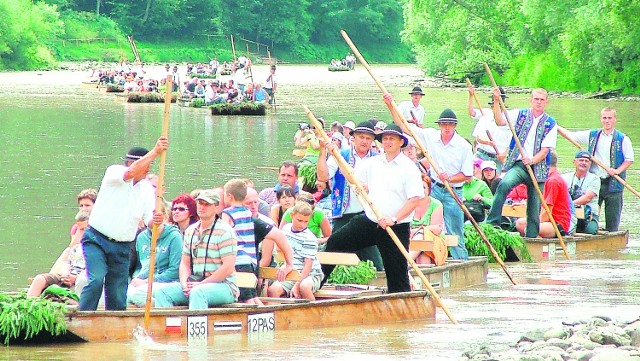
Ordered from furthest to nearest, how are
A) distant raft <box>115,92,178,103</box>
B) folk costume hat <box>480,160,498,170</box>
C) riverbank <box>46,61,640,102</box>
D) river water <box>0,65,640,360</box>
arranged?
1. riverbank <box>46,61,640,102</box>
2. distant raft <box>115,92,178,103</box>
3. folk costume hat <box>480,160,498,170</box>
4. river water <box>0,65,640,360</box>

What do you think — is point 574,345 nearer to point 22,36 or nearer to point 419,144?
point 419,144

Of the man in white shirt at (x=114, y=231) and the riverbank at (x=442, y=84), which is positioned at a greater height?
the riverbank at (x=442, y=84)

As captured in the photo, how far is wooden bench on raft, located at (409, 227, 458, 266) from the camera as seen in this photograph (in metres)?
13.6

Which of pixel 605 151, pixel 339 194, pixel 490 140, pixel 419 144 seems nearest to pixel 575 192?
pixel 605 151

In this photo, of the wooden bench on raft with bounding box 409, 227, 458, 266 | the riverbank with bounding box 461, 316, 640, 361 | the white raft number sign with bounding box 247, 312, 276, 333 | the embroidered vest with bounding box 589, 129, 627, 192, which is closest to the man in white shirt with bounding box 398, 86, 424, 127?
the embroidered vest with bounding box 589, 129, 627, 192

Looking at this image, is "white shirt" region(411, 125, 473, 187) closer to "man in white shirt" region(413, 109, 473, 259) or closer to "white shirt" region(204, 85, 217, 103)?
"man in white shirt" region(413, 109, 473, 259)

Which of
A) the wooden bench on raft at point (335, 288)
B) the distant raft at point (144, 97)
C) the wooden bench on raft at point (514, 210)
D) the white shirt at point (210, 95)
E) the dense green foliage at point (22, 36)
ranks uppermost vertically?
the dense green foliage at point (22, 36)

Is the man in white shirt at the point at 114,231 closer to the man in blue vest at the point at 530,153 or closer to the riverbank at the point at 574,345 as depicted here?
the riverbank at the point at 574,345

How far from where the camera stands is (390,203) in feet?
38.1

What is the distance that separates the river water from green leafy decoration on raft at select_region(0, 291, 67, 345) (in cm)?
16

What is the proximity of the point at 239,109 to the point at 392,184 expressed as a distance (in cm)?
3212

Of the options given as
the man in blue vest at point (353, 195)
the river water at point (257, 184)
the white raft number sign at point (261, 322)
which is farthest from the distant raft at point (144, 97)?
the white raft number sign at point (261, 322)

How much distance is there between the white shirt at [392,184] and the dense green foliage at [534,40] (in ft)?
120

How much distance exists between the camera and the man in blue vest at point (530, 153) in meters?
15.7
